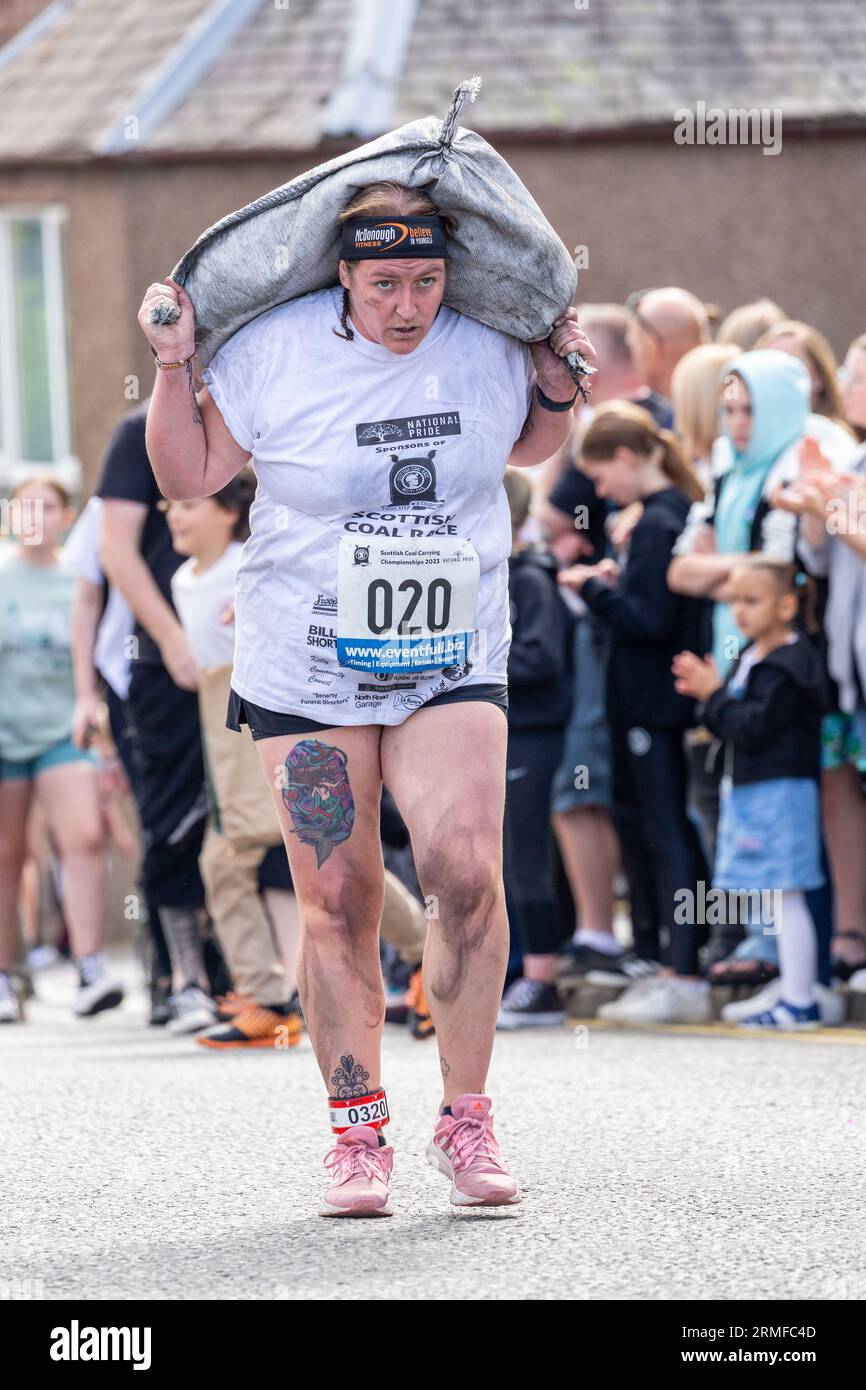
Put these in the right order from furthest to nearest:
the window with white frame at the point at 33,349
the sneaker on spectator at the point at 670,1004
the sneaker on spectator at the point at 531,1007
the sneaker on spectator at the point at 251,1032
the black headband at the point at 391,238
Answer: the window with white frame at the point at 33,349 → the sneaker on spectator at the point at 531,1007 → the sneaker on spectator at the point at 670,1004 → the sneaker on spectator at the point at 251,1032 → the black headband at the point at 391,238

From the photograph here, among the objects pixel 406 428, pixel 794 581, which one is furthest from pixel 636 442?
pixel 406 428

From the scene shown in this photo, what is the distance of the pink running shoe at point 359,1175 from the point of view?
15.7 ft

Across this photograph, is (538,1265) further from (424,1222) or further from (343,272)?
(343,272)

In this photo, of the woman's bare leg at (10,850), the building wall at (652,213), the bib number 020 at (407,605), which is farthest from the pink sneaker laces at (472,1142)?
the building wall at (652,213)

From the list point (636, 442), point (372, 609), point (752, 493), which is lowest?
point (372, 609)

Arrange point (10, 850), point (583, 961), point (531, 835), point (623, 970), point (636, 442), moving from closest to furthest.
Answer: point (531, 835) → point (636, 442) → point (623, 970) → point (583, 961) → point (10, 850)

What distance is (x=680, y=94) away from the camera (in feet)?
58.4

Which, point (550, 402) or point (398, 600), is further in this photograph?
point (550, 402)

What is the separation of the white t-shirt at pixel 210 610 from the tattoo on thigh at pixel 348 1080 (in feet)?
11.6

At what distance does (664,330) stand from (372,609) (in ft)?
17.1

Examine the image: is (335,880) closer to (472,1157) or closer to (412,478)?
(472,1157)

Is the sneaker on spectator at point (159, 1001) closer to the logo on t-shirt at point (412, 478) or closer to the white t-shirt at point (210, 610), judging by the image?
the white t-shirt at point (210, 610)

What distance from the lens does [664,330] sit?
977 cm
